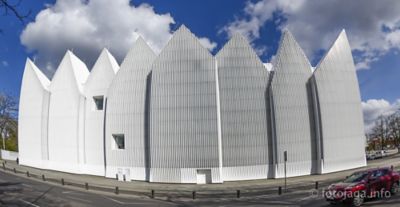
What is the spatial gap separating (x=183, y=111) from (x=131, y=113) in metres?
6.38

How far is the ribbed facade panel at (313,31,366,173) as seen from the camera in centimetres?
3234

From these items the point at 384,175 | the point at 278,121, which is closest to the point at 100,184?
the point at 278,121

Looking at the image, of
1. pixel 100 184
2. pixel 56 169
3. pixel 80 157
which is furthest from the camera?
pixel 56 169

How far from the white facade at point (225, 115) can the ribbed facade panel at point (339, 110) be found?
105 mm

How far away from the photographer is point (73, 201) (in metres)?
21.3

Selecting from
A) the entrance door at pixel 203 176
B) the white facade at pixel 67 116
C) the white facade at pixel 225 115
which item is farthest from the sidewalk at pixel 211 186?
the white facade at pixel 67 116

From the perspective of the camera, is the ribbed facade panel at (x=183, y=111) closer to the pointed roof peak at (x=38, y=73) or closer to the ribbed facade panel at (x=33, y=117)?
the ribbed facade panel at (x=33, y=117)

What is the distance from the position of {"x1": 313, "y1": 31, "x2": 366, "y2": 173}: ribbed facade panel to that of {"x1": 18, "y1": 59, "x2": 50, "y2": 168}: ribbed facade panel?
34.5 m

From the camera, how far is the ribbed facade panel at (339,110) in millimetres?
32344

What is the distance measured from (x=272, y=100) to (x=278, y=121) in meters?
Answer: 2.09

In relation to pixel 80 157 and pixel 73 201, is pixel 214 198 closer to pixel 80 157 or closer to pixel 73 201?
pixel 73 201

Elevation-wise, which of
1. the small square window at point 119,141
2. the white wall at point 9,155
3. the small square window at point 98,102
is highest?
the small square window at point 98,102

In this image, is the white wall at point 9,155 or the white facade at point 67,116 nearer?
the white facade at point 67,116

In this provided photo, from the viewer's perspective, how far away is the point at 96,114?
37281mm
